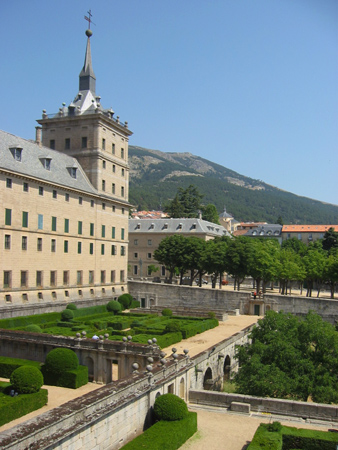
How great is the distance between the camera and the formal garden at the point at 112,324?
130 feet

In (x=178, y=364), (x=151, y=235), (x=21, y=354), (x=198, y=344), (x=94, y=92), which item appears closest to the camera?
(x=178, y=364)

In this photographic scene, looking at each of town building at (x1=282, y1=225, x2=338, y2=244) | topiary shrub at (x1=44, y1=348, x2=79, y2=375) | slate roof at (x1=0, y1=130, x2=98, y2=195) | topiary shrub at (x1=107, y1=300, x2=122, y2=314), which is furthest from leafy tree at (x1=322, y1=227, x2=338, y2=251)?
topiary shrub at (x1=44, y1=348, x2=79, y2=375)

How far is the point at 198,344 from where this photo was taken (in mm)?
38875

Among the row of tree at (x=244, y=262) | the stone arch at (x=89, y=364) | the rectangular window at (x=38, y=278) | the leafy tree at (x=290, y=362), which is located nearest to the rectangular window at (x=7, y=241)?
the rectangular window at (x=38, y=278)

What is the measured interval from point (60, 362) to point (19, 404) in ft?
19.7

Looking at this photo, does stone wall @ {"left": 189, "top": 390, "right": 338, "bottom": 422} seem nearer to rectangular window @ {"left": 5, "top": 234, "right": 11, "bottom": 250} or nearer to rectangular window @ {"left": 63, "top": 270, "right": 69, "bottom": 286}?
rectangular window @ {"left": 5, "top": 234, "right": 11, "bottom": 250}

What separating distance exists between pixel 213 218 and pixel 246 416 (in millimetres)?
101823

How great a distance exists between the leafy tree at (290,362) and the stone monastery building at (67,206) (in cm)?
2397

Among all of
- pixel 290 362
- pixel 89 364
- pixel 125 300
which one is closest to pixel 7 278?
pixel 89 364

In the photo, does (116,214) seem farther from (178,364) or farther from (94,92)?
(178,364)

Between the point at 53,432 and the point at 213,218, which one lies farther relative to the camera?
the point at 213,218

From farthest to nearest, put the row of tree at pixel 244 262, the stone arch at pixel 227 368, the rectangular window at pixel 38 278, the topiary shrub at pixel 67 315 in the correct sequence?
the row of tree at pixel 244 262, the rectangular window at pixel 38 278, the topiary shrub at pixel 67 315, the stone arch at pixel 227 368

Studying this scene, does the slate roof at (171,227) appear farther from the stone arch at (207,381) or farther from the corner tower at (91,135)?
the stone arch at (207,381)

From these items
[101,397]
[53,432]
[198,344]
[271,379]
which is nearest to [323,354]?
[271,379]
